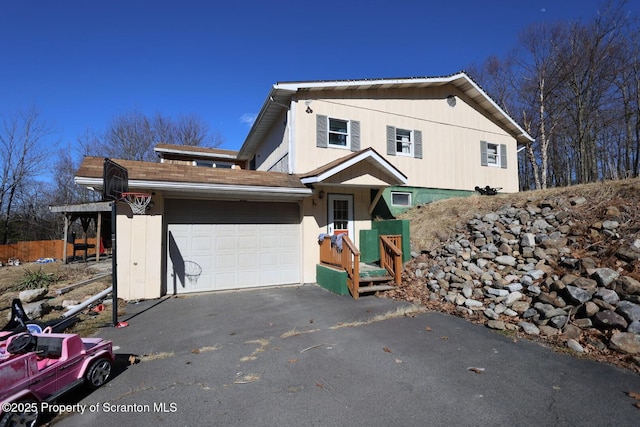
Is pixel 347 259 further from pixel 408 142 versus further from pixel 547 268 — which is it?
pixel 408 142

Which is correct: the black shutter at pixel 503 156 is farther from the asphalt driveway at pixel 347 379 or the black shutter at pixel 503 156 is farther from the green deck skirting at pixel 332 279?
the asphalt driveway at pixel 347 379

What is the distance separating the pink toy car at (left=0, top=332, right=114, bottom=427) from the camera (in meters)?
2.62

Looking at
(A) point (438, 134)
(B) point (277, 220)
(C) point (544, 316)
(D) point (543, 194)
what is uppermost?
(A) point (438, 134)

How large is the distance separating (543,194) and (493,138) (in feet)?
24.2

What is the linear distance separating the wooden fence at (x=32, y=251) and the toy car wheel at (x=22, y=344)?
67.8 ft

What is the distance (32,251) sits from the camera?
65.5 ft

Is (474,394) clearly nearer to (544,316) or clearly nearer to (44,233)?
(544,316)

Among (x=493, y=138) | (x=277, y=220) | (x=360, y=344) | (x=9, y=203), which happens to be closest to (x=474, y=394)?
(x=360, y=344)

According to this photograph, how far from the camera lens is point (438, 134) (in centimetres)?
1340

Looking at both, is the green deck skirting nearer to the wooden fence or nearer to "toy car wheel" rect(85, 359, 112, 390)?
"toy car wheel" rect(85, 359, 112, 390)

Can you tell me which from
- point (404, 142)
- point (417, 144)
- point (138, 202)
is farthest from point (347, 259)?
point (417, 144)

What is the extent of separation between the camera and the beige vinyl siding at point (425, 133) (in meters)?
10.7

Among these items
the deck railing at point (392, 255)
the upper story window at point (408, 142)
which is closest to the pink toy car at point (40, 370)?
the deck railing at point (392, 255)

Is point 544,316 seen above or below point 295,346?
above
